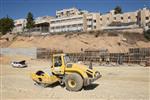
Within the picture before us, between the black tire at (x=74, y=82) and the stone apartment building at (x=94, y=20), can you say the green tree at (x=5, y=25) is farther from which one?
the black tire at (x=74, y=82)

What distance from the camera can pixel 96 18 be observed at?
9450cm

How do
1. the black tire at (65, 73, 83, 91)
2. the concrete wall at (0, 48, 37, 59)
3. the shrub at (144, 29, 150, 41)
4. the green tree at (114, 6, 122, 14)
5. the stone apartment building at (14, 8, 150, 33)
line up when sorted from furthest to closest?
1. the green tree at (114, 6, 122, 14)
2. the stone apartment building at (14, 8, 150, 33)
3. the shrub at (144, 29, 150, 41)
4. the concrete wall at (0, 48, 37, 59)
5. the black tire at (65, 73, 83, 91)

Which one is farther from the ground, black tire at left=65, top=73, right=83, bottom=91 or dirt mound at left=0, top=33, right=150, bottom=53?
dirt mound at left=0, top=33, right=150, bottom=53

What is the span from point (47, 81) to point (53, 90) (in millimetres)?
1031

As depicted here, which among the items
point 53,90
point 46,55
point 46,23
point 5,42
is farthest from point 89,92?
point 46,23

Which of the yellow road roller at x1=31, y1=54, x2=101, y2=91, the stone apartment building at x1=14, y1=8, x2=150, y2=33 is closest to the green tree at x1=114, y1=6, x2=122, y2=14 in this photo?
the stone apartment building at x1=14, y1=8, x2=150, y2=33

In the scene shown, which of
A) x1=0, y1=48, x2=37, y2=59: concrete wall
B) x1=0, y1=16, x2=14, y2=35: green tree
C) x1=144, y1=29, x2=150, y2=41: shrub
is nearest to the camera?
x1=0, y1=48, x2=37, y2=59: concrete wall

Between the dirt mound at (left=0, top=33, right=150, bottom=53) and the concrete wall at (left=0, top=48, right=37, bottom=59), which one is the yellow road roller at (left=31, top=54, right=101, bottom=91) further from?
the dirt mound at (left=0, top=33, right=150, bottom=53)

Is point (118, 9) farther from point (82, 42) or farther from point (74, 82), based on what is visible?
point (74, 82)

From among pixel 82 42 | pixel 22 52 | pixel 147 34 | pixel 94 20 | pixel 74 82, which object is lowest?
pixel 74 82

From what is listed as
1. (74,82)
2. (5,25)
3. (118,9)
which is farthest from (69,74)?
(118,9)

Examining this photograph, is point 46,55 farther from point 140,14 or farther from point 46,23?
point 46,23

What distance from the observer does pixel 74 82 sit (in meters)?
16.4

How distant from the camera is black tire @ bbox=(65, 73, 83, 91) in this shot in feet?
52.7
